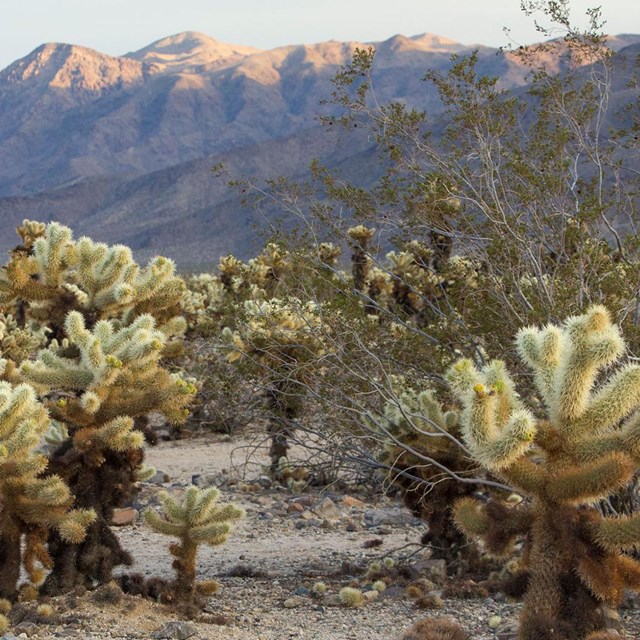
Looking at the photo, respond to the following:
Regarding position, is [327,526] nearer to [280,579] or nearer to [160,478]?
[280,579]

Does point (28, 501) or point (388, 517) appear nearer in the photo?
point (28, 501)

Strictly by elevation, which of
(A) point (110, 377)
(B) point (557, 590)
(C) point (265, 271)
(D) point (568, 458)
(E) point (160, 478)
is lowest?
(E) point (160, 478)

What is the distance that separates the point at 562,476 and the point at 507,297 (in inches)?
147

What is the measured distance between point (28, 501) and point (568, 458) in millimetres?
3338

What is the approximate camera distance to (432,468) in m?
7.72

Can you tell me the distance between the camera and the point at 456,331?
892 centimetres

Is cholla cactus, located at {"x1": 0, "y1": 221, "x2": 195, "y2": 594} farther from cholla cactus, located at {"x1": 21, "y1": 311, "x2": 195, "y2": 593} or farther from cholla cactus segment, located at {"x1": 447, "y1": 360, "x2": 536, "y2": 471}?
cholla cactus segment, located at {"x1": 447, "y1": 360, "x2": 536, "y2": 471}

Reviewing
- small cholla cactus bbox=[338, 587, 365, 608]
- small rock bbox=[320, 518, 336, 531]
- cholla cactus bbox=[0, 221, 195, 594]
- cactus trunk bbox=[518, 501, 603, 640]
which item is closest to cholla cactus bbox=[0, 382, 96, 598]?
cholla cactus bbox=[0, 221, 195, 594]

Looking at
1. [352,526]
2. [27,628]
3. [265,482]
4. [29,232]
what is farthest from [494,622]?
[29,232]

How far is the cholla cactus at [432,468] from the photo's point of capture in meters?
7.46

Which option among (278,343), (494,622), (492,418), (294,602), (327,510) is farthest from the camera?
(278,343)

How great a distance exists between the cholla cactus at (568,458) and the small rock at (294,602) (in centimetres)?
218

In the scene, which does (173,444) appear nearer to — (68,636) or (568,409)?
(68,636)

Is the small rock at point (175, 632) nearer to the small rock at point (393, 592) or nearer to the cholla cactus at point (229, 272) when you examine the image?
the small rock at point (393, 592)
